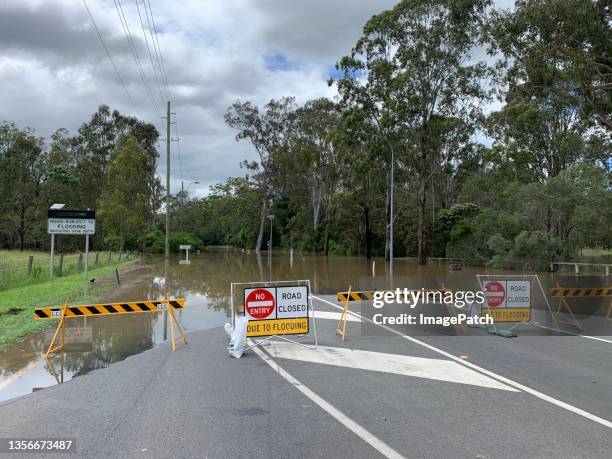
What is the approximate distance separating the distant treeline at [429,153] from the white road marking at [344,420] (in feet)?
58.4

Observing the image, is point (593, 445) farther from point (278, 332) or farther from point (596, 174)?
point (596, 174)

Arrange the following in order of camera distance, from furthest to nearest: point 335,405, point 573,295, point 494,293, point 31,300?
point 31,300
point 573,295
point 494,293
point 335,405

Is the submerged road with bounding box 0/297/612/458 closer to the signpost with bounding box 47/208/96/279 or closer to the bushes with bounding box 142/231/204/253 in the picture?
the signpost with bounding box 47/208/96/279

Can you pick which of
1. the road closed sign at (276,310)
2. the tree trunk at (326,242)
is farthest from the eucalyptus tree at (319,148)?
the road closed sign at (276,310)

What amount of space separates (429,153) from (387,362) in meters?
40.0

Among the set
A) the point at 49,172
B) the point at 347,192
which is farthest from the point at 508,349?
the point at 49,172

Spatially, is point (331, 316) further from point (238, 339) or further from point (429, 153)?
point (429, 153)

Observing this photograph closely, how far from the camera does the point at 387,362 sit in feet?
28.4

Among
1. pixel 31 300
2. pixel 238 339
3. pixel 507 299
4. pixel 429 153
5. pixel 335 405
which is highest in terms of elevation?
pixel 429 153

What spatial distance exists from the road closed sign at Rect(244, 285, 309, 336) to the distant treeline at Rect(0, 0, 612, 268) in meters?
15.8

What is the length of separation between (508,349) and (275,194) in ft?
215

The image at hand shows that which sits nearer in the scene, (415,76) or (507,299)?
(507,299)

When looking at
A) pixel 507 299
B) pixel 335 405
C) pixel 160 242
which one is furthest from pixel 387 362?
pixel 160 242

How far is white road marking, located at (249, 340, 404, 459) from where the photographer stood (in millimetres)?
4914
